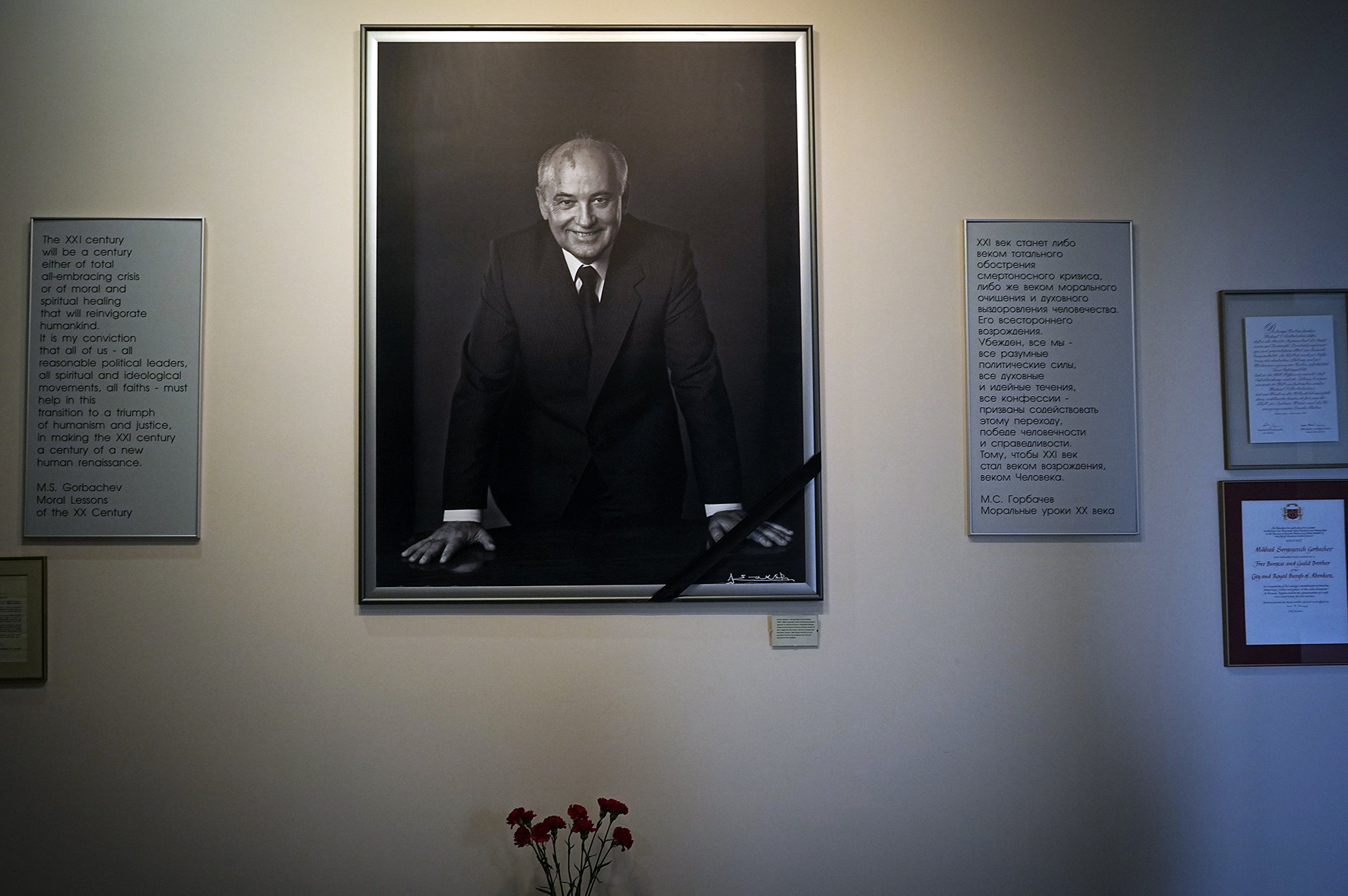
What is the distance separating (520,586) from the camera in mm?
1752

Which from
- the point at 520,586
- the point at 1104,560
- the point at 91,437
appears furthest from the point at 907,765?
the point at 91,437

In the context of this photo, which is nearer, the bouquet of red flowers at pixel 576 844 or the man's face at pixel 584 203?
the bouquet of red flowers at pixel 576 844

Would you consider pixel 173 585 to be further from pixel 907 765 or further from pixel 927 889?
pixel 927 889

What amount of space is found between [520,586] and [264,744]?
2.28 feet

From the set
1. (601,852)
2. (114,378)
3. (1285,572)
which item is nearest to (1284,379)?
(1285,572)

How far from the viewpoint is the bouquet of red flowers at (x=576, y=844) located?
1.63 metres

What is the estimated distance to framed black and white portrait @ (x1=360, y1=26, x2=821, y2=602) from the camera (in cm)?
176

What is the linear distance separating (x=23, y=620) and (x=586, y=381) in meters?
1.41

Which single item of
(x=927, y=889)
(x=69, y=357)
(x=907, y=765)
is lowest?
(x=927, y=889)

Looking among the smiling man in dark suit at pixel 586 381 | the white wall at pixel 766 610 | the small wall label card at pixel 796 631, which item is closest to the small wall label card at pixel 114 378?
the white wall at pixel 766 610

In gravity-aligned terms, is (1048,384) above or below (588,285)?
below

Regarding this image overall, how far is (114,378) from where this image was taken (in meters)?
1.76
